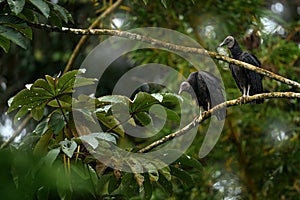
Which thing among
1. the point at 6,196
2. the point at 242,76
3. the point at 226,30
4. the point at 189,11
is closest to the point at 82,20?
the point at 189,11

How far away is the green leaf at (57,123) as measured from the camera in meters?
2.26

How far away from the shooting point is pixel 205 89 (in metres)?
2.97

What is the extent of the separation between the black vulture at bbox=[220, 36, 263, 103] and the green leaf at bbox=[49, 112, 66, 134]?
0.78 m

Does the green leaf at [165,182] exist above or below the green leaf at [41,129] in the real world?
below

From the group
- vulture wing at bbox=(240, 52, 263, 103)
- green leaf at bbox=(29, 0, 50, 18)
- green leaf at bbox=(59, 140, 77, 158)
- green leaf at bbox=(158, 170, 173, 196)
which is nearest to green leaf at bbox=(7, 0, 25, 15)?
green leaf at bbox=(29, 0, 50, 18)

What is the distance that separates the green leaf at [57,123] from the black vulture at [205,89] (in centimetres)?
88

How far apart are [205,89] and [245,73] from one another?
0.32m

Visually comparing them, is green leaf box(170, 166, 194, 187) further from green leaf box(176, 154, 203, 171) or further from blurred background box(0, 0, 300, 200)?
blurred background box(0, 0, 300, 200)

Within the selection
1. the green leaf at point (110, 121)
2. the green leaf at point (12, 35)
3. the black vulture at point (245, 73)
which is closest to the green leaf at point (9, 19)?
the green leaf at point (12, 35)

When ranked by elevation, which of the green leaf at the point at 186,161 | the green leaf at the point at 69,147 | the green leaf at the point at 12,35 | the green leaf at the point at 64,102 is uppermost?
the green leaf at the point at 12,35

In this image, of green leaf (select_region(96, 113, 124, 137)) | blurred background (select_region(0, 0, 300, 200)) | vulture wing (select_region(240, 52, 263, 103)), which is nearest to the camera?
green leaf (select_region(96, 113, 124, 137))

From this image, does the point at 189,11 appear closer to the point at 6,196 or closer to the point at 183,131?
the point at 183,131

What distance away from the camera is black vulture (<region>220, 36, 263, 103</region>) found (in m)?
2.62

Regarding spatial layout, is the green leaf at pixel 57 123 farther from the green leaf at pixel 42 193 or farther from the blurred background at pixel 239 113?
the blurred background at pixel 239 113
